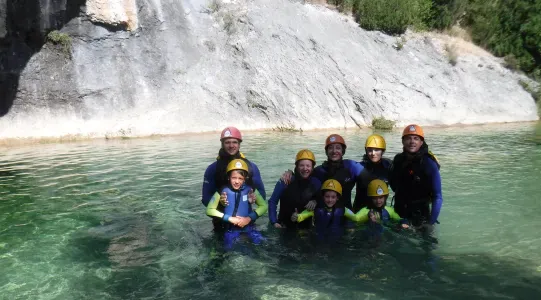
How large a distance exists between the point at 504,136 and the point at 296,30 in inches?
522

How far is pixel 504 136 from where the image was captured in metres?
17.9

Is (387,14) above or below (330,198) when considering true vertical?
above

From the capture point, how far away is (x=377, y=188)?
19.7ft

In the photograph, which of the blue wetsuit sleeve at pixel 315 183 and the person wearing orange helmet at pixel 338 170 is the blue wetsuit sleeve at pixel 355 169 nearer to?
the person wearing orange helmet at pixel 338 170

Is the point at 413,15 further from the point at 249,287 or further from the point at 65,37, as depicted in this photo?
the point at 249,287

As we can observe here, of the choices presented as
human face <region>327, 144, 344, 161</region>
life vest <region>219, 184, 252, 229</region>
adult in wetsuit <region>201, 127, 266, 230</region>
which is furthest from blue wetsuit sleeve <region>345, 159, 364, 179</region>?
life vest <region>219, 184, 252, 229</region>

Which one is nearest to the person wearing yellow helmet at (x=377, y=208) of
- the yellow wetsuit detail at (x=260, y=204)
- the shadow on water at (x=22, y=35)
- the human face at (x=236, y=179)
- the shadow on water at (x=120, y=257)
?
the yellow wetsuit detail at (x=260, y=204)

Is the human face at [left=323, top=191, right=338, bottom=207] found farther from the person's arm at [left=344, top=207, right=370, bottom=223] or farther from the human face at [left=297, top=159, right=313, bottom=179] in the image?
the human face at [left=297, top=159, right=313, bottom=179]

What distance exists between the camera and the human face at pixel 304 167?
242 inches

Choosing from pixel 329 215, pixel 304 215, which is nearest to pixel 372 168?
pixel 329 215

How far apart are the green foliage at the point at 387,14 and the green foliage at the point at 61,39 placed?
56.2ft

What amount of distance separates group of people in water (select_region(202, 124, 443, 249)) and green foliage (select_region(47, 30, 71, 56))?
18815 millimetres

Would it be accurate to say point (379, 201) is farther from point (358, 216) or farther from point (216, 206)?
point (216, 206)

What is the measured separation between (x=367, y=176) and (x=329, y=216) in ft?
2.78
